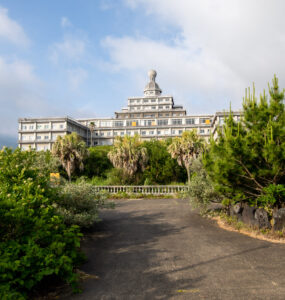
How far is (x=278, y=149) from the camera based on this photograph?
944 cm

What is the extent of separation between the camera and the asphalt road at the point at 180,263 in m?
5.89

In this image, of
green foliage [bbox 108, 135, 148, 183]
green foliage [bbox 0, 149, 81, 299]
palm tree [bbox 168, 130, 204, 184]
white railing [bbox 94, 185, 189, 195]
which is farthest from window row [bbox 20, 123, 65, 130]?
green foliage [bbox 0, 149, 81, 299]

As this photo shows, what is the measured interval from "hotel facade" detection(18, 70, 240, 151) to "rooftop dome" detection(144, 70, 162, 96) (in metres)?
19.0

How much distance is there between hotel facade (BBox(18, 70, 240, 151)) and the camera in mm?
86750

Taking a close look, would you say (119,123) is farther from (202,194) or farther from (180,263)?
(180,263)

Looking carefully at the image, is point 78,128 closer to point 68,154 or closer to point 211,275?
point 68,154

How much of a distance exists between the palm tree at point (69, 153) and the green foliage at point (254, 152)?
74.2 ft

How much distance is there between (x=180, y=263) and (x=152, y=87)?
406 ft

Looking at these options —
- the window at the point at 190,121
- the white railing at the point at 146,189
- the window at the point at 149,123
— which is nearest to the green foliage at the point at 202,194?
the white railing at the point at 146,189

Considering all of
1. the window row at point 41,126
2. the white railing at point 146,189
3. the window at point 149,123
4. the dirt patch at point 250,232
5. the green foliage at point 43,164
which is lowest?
the dirt patch at point 250,232

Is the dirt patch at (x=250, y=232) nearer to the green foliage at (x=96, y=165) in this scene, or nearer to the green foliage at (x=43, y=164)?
the green foliage at (x=43, y=164)

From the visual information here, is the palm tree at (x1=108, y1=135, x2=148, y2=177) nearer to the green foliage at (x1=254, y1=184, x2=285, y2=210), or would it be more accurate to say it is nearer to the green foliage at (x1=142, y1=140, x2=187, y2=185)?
the green foliage at (x1=142, y1=140, x2=187, y2=185)

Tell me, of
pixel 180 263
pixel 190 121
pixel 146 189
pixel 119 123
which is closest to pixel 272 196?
pixel 180 263

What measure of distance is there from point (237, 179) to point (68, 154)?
2449cm
